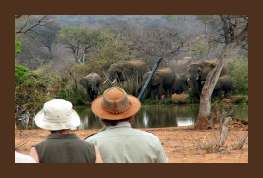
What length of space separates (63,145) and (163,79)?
27.0m

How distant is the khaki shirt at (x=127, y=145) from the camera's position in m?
4.60

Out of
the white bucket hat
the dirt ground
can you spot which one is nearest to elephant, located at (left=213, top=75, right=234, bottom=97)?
the dirt ground

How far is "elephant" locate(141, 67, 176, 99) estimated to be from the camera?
3014 cm

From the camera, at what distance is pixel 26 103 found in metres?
14.4

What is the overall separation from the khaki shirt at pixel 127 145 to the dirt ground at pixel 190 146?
4.84 meters

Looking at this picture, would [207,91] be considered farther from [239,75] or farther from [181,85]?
[181,85]

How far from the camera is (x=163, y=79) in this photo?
1235 inches

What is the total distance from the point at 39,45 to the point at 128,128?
41.0 meters

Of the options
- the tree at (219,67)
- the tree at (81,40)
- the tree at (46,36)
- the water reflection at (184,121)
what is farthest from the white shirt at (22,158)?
the tree at (46,36)

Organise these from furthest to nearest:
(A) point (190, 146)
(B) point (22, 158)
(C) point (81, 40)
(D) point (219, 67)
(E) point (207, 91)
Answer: (C) point (81, 40)
(E) point (207, 91)
(D) point (219, 67)
(A) point (190, 146)
(B) point (22, 158)

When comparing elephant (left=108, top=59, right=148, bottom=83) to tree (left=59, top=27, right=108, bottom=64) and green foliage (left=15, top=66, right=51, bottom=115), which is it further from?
green foliage (left=15, top=66, right=51, bottom=115)

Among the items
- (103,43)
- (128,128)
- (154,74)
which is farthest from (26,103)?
(103,43)

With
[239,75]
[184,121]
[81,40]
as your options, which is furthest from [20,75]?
[81,40]

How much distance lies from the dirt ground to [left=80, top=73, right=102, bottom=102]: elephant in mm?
11417
